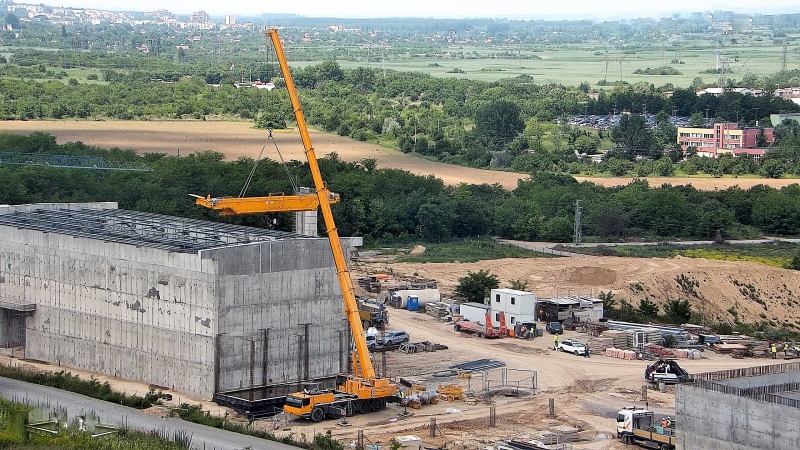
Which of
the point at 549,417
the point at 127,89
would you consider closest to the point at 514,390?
the point at 549,417

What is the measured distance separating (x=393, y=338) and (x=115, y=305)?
1053 cm

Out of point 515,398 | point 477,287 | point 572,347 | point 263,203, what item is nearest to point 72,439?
point 515,398

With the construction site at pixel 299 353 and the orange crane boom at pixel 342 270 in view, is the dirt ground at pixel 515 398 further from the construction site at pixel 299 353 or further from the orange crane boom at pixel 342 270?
the orange crane boom at pixel 342 270

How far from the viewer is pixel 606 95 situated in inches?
5945

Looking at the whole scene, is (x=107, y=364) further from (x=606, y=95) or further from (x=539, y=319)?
(x=606, y=95)

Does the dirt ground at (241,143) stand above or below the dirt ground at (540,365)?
above

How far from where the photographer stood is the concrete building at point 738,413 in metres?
30.0

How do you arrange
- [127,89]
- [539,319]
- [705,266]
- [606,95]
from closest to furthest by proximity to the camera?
[539,319] → [705,266] → [127,89] → [606,95]

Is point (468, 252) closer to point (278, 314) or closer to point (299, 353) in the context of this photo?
point (299, 353)

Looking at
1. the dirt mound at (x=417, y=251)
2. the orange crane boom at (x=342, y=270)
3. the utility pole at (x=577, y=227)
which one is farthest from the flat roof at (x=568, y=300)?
the utility pole at (x=577, y=227)

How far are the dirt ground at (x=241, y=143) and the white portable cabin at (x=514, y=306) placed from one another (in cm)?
4150

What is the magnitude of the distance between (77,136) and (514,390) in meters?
65.4

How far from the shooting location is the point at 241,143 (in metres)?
105

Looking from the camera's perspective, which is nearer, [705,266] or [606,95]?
[705,266]
